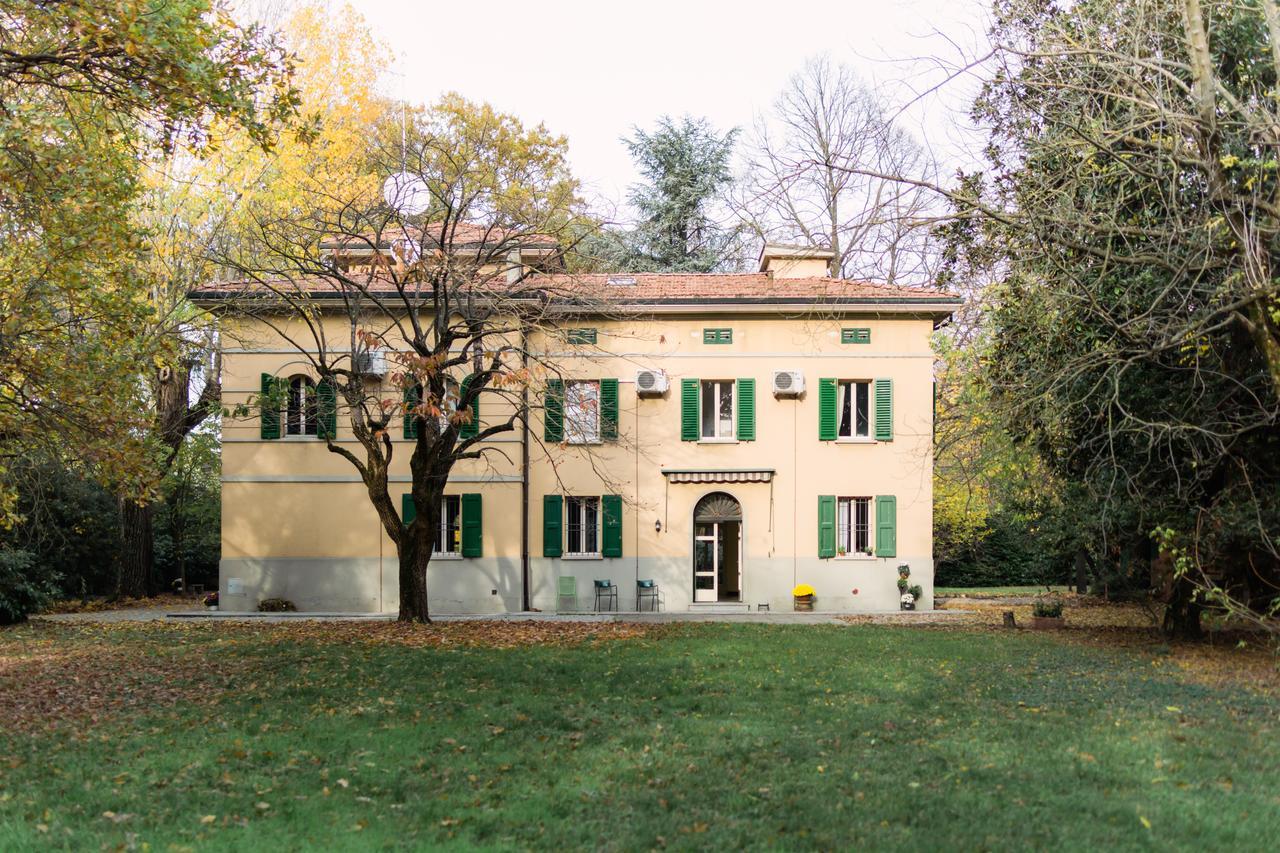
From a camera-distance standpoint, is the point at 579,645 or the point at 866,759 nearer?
the point at 866,759

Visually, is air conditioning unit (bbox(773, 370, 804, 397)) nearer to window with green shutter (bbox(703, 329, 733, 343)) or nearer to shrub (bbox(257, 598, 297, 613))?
window with green shutter (bbox(703, 329, 733, 343))

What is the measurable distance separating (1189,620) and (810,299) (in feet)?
33.3

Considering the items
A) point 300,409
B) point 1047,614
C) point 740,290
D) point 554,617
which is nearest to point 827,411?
point 740,290

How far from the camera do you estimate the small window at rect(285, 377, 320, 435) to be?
24.0 m

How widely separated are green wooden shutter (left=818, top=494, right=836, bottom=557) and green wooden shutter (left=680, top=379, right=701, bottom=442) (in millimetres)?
3225

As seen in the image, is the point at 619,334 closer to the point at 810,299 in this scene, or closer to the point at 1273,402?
the point at 810,299

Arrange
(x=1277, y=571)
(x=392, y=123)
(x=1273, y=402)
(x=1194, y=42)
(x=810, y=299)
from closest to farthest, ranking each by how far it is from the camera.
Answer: (x=1194, y=42)
(x=1273, y=402)
(x=1277, y=571)
(x=810, y=299)
(x=392, y=123)

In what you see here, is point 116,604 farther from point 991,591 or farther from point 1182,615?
point 991,591

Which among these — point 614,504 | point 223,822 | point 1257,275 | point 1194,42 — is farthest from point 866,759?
point 614,504

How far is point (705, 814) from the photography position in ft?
21.2

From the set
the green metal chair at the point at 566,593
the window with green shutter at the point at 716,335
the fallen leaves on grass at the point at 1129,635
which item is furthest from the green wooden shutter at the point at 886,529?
the green metal chair at the point at 566,593

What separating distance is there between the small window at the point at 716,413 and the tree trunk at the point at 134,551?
14.7 metres

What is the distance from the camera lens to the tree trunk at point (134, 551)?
27.8 meters

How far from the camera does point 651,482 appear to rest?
79.9 feet
